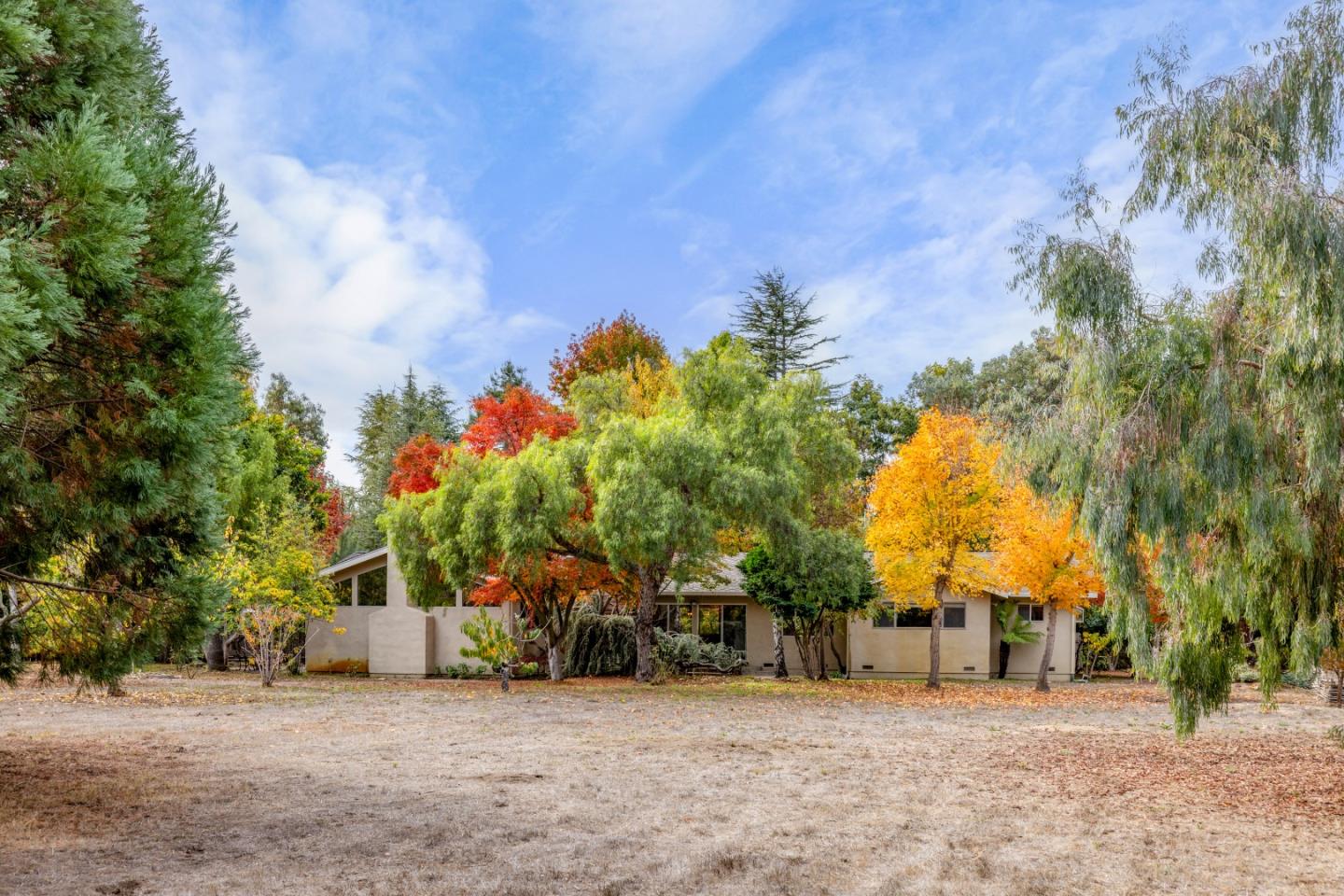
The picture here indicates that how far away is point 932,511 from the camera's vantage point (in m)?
21.6

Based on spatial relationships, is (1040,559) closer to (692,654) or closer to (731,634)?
(692,654)

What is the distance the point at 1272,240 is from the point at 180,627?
8779 millimetres

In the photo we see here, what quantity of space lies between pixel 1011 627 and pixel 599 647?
11082 millimetres

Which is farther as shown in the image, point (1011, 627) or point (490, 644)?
point (1011, 627)

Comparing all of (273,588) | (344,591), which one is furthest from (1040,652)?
(273,588)

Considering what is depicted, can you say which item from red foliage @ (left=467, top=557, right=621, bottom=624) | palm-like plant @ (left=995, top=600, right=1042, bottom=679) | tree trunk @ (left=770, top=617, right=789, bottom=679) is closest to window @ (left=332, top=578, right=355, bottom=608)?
red foliage @ (left=467, top=557, right=621, bottom=624)

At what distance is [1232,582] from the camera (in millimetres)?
8992

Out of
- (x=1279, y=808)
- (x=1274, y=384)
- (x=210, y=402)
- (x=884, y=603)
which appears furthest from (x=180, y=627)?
(x=884, y=603)

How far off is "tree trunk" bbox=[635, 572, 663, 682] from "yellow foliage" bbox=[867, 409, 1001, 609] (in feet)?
16.7

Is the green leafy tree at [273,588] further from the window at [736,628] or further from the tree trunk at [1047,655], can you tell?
the tree trunk at [1047,655]

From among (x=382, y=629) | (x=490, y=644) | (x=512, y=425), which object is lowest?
(x=382, y=629)

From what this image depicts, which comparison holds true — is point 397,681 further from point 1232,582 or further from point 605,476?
point 1232,582

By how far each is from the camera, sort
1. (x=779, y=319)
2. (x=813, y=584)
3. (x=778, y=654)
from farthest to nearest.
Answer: (x=779, y=319), (x=778, y=654), (x=813, y=584)

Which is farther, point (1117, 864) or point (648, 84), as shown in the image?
point (648, 84)
